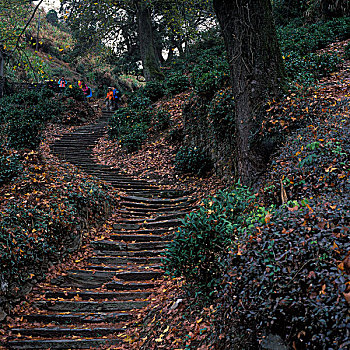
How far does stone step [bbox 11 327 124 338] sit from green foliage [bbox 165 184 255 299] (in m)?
1.64

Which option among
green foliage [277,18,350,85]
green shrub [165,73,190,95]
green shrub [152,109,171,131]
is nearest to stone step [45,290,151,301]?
green foliage [277,18,350,85]

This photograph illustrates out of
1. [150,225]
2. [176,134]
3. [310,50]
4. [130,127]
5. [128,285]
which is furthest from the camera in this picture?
[130,127]

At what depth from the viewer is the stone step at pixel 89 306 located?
5789mm

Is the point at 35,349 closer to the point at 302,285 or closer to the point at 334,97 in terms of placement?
the point at 302,285

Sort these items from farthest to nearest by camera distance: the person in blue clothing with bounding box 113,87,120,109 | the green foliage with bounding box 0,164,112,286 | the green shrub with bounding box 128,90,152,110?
the person in blue clothing with bounding box 113,87,120,109 < the green shrub with bounding box 128,90,152,110 < the green foliage with bounding box 0,164,112,286

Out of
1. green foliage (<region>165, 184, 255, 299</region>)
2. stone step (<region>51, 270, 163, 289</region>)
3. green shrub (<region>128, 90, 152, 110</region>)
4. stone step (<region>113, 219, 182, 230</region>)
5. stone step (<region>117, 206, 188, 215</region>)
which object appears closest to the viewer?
green foliage (<region>165, 184, 255, 299</region>)

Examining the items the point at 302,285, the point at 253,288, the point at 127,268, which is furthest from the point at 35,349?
the point at 302,285

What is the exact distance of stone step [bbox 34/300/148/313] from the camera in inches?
228

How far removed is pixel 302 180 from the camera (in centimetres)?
498

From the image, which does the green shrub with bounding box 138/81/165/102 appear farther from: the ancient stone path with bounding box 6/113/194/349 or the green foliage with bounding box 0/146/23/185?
the green foliage with bounding box 0/146/23/185

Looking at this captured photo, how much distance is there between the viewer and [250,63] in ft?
21.9

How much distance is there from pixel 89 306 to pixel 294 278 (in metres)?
4.24

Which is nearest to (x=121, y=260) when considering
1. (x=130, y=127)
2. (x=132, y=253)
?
(x=132, y=253)

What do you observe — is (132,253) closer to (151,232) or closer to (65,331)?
(151,232)
